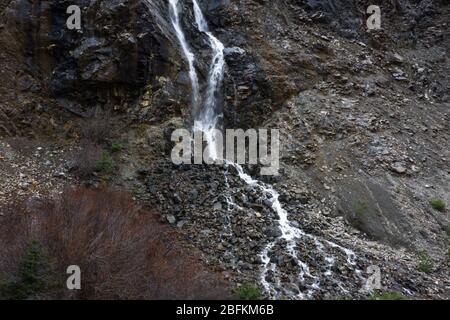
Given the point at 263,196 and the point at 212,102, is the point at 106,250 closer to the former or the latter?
the point at 263,196

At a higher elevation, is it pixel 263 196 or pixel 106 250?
pixel 263 196

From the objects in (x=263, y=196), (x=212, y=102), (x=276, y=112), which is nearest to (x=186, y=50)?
(x=212, y=102)

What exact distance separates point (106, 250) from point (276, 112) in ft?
34.7

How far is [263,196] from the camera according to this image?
1552 centimetres

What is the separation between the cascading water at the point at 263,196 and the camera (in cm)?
1217

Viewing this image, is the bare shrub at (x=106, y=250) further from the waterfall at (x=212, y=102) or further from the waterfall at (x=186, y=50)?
the waterfall at (x=186, y=50)

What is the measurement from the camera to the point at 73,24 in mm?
18656

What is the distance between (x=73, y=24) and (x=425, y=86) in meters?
16.3

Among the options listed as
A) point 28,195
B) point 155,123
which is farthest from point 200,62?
point 28,195

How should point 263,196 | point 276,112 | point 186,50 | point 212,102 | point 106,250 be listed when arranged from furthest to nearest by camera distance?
point 276,112
point 186,50
point 212,102
point 263,196
point 106,250

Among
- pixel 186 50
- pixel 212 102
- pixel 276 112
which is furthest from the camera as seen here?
pixel 276 112

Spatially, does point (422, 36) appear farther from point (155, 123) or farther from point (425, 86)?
point (155, 123)

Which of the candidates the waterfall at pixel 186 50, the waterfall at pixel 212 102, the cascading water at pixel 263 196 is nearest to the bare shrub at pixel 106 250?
the cascading water at pixel 263 196

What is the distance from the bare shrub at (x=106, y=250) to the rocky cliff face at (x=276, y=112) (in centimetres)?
105
